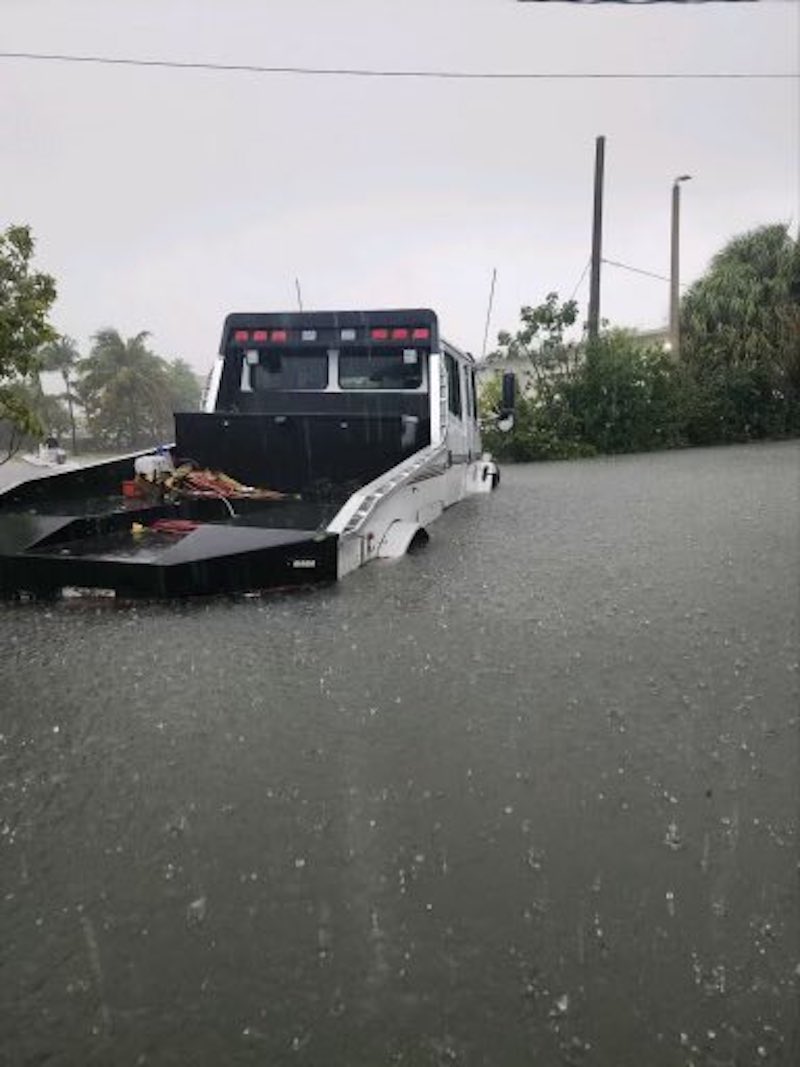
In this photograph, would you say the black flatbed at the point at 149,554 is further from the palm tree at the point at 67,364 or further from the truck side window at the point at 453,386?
the palm tree at the point at 67,364

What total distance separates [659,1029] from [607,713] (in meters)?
1.42

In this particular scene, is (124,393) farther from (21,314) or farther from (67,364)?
(21,314)

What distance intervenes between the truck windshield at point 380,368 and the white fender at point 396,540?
3.16m

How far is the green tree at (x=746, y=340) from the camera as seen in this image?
68.1 ft

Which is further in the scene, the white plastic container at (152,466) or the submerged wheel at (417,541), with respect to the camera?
the white plastic container at (152,466)

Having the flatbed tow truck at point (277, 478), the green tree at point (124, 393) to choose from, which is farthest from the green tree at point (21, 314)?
the green tree at point (124, 393)

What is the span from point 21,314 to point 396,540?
7712 millimetres

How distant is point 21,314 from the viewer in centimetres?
1015

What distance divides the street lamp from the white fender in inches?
755

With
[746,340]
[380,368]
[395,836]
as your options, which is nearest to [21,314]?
[380,368]

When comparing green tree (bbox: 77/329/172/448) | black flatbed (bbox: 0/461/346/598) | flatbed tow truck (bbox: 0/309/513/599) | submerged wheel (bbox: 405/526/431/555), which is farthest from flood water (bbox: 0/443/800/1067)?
green tree (bbox: 77/329/172/448)

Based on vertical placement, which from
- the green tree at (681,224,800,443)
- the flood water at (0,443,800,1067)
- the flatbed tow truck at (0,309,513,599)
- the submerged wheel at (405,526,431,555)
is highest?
the green tree at (681,224,800,443)

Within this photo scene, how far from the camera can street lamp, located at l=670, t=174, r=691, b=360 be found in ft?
74.9

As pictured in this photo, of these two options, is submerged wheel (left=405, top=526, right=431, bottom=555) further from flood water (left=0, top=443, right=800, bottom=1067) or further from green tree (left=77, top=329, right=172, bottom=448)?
green tree (left=77, top=329, right=172, bottom=448)
